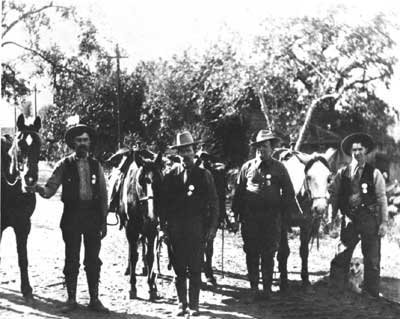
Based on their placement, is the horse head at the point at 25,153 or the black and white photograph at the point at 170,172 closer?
the horse head at the point at 25,153

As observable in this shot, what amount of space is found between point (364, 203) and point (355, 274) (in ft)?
3.23

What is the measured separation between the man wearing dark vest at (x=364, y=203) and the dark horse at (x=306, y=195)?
16 centimetres

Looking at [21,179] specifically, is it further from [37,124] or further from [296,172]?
[296,172]

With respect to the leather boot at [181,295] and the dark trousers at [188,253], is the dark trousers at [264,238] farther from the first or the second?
the leather boot at [181,295]

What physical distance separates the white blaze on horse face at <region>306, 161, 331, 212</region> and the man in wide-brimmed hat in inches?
11.7

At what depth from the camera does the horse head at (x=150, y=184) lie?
534 cm

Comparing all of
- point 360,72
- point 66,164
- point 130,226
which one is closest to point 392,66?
point 360,72

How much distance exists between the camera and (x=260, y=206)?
577cm


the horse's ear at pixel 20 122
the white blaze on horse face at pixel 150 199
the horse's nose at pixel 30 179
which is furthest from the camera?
the white blaze on horse face at pixel 150 199

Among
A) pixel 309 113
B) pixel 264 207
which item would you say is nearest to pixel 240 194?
pixel 264 207

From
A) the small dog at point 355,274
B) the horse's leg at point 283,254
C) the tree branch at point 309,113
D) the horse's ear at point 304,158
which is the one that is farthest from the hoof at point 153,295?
the tree branch at point 309,113

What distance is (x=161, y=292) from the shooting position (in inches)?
244

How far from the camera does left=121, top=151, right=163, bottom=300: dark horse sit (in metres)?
5.39

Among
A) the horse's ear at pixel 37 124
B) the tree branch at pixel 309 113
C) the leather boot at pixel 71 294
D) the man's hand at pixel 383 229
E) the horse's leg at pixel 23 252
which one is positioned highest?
the tree branch at pixel 309 113
